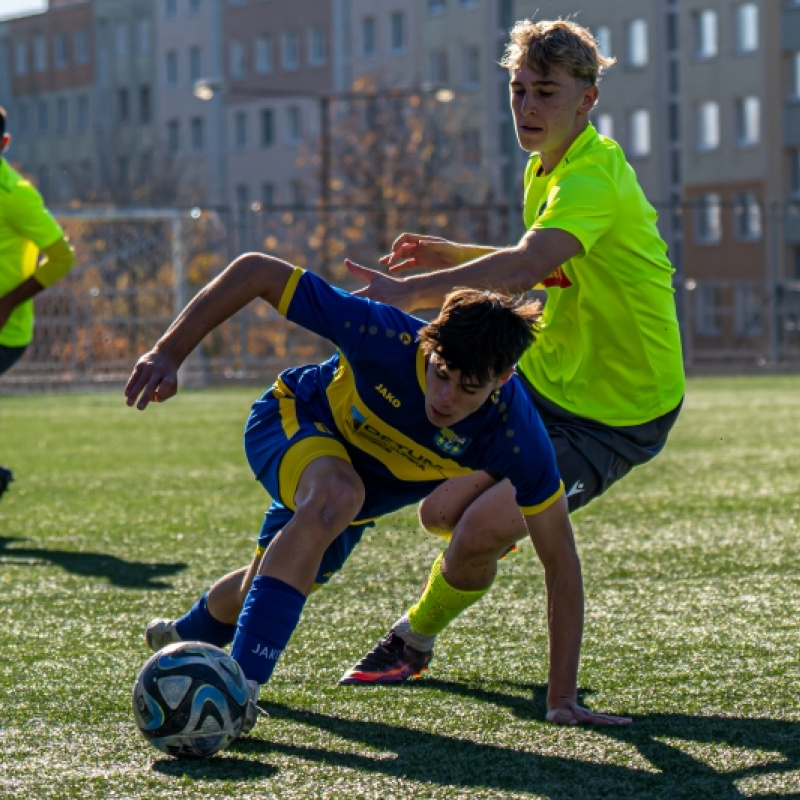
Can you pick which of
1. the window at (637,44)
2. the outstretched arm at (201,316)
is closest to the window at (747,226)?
the window at (637,44)

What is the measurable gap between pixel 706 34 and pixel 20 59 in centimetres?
3722

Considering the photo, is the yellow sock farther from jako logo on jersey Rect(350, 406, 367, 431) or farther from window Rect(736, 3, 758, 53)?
window Rect(736, 3, 758, 53)

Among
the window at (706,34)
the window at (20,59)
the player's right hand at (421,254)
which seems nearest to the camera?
the player's right hand at (421,254)

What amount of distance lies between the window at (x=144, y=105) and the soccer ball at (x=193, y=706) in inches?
2789

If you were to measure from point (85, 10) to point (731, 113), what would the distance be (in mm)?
32971

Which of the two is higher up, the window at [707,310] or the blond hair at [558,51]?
the blond hair at [558,51]

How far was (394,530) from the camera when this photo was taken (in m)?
9.02

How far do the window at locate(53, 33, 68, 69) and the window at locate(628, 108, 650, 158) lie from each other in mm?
30833

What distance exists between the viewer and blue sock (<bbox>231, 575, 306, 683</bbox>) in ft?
14.4

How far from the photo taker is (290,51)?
68.1m

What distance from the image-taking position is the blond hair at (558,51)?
512cm

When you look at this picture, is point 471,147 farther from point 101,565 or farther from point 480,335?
point 480,335

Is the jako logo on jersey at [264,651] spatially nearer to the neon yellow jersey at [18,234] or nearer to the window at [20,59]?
the neon yellow jersey at [18,234]

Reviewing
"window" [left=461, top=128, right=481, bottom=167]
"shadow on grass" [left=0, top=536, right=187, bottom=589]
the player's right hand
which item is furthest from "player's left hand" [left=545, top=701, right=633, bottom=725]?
"window" [left=461, top=128, right=481, bottom=167]
